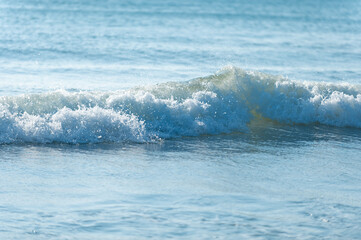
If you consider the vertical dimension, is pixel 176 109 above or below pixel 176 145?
above

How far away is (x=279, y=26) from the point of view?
1467 inches

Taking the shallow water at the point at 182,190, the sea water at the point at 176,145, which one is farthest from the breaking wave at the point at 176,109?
the shallow water at the point at 182,190

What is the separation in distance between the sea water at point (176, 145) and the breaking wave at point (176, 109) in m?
0.03

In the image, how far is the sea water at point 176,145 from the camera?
6668mm

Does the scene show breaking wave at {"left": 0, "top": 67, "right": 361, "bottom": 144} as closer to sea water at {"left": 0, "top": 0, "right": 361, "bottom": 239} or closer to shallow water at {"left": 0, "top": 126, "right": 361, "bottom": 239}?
sea water at {"left": 0, "top": 0, "right": 361, "bottom": 239}

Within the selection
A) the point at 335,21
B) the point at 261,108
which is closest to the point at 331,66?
the point at 261,108

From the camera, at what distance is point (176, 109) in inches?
471

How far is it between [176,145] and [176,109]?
156 cm

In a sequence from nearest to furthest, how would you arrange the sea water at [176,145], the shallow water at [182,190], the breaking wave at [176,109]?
the shallow water at [182,190], the sea water at [176,145], the breaking wave at [176,109]

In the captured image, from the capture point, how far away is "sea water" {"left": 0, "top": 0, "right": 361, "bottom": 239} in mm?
6668

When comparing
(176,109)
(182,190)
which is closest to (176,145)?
(176,109)

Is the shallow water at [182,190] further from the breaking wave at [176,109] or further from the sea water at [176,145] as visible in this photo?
the breaking wave at [176,109]

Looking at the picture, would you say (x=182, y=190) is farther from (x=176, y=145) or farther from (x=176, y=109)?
(x=176, y=109)

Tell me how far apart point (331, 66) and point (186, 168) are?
40.1 feet
